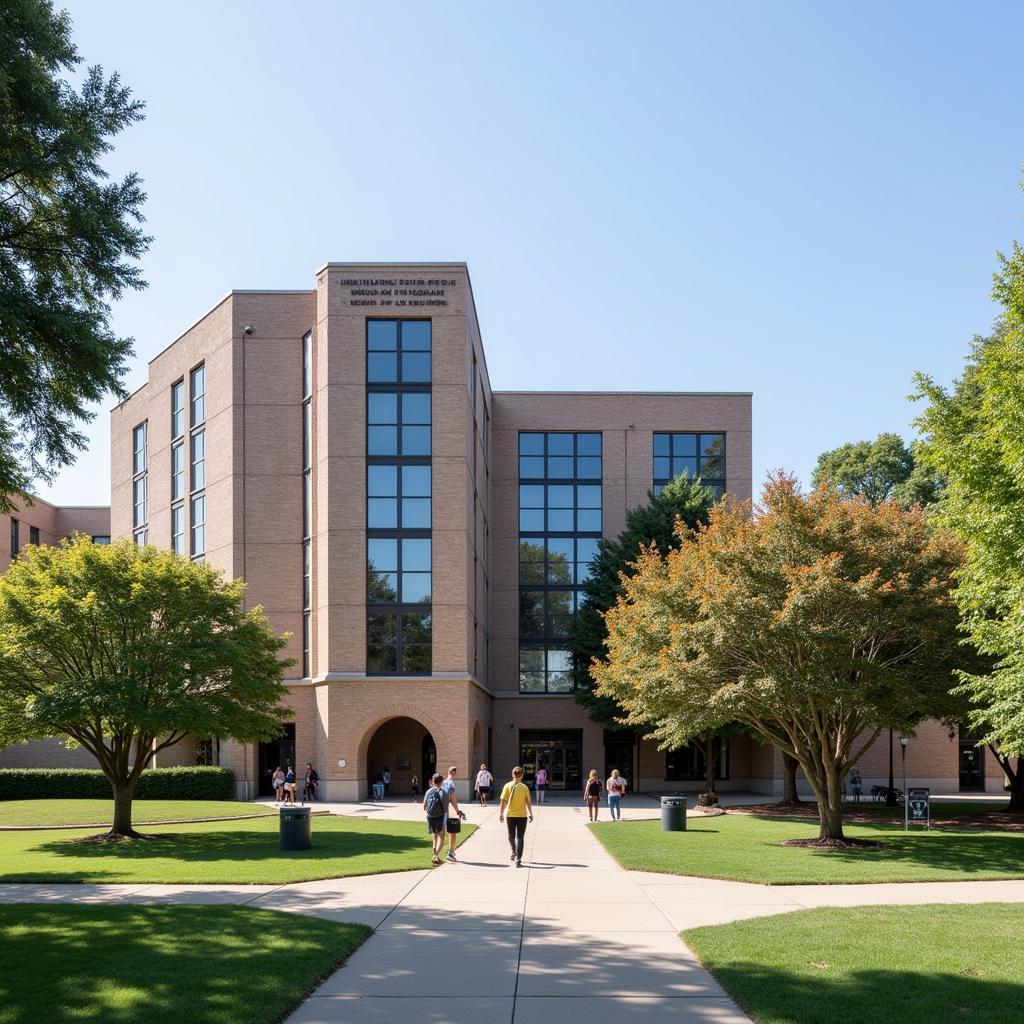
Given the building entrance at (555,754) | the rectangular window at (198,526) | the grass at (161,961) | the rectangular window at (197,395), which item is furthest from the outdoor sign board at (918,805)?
the rectangular window at (197,395)

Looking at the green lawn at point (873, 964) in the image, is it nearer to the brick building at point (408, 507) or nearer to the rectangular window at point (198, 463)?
the brick building at point (408, 507)

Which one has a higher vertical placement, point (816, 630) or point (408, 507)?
point (408, 507)

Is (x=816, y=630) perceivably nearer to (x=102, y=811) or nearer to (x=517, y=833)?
(x=517, y=833)

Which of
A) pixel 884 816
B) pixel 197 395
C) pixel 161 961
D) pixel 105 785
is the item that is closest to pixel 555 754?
pixel 884 816

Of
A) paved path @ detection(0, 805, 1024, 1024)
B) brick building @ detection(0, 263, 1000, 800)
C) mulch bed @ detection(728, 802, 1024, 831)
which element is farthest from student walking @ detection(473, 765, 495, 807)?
paved path @ detection(0, 805, 1024, 1024)

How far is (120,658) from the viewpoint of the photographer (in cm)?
2388

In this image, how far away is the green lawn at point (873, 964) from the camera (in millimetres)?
8742

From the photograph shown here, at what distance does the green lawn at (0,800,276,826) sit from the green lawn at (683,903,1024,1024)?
23277mm

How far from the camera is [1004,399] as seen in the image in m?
17.6

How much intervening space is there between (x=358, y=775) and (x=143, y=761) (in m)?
14.3

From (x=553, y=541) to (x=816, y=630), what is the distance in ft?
105

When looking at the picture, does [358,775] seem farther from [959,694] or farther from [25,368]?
[25,368]

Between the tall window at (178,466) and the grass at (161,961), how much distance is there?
114ft

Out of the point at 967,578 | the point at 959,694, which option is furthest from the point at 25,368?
the point at 959,694
